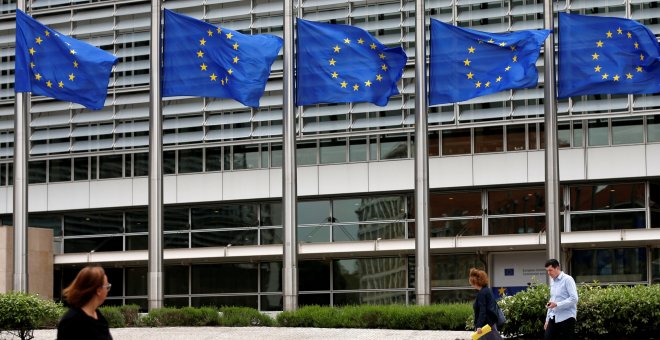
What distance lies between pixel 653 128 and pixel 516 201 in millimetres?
4866

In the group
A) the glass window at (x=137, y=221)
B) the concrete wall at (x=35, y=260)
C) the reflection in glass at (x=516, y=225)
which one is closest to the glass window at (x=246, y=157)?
the glass window at (x=137, y=221)

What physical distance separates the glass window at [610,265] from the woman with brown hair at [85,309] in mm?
30081

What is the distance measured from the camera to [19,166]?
3133 centimetres

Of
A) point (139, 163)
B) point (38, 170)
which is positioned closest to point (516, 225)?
point (139, 163)

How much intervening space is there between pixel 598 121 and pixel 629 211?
9.81 feet

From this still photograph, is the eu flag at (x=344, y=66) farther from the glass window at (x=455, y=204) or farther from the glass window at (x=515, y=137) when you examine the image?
the glass window at (x=455, y=204)

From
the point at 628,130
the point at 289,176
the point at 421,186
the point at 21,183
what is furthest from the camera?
the point at 628,130

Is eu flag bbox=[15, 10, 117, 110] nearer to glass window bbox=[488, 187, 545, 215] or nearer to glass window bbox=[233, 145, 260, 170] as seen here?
glass window bbox=[233, 145, 260, 170]

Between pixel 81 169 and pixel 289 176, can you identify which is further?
pixel 81 169

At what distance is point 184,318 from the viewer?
94.6 feet

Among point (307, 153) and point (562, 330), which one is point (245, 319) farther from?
Result: point (562, 330)

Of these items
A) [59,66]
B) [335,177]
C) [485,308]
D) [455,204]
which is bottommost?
[485,308]

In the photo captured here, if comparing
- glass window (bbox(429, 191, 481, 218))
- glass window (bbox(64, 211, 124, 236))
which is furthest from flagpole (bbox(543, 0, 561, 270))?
glass window (bbox(64, 211, 124, 236))

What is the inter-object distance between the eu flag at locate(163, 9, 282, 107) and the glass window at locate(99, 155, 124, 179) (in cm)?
1219
